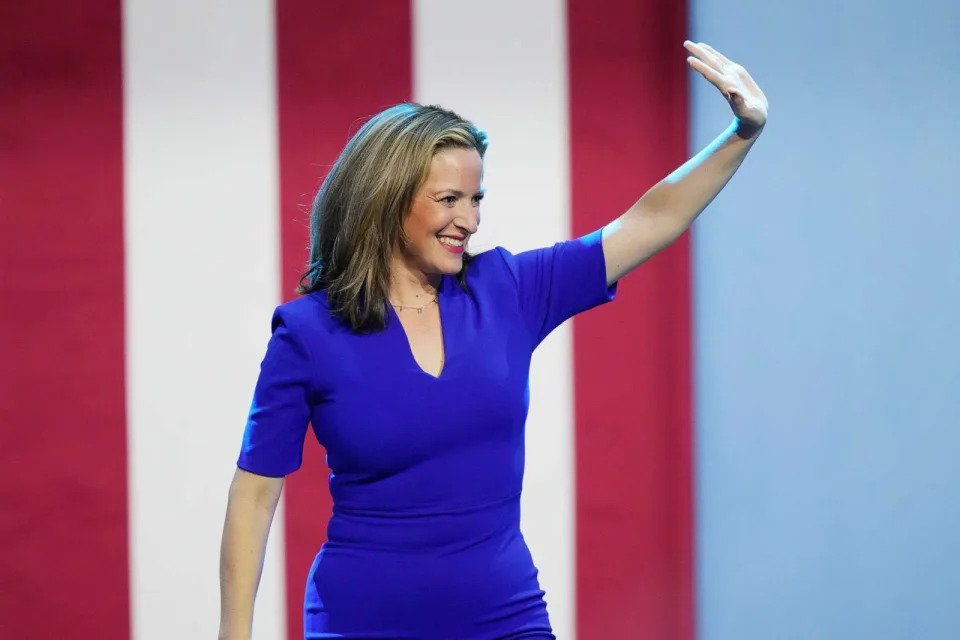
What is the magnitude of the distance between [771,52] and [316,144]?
0.85 metres

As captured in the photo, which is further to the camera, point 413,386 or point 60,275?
point 60,275

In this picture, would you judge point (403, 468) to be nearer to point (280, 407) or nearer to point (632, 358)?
point (280, 407)

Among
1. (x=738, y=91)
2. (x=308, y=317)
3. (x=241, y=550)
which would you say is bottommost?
(x=241, y=550)

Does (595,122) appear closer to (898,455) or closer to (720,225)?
(720,225)

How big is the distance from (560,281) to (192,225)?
3.22ft

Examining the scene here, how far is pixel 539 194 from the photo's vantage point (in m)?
2.19

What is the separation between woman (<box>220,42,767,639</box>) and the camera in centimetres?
132

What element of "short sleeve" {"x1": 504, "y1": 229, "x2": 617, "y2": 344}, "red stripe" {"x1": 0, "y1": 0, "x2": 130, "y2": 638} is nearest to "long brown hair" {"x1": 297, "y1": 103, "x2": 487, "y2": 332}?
"short sleeve" {"x1": 504, "y1": 229, "x2": 617, "y2": 344}

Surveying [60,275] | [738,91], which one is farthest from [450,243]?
[60,275]

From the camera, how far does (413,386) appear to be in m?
1.32

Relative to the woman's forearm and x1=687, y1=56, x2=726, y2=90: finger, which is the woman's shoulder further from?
x1=687, y1=56, x2=726, y2=90: finger

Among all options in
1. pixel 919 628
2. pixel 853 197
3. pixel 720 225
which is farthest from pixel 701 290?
pixel 919 628

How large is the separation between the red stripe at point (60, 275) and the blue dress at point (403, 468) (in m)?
0.93

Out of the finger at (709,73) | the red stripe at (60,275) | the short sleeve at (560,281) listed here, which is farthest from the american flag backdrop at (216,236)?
the finger at (709,73)
